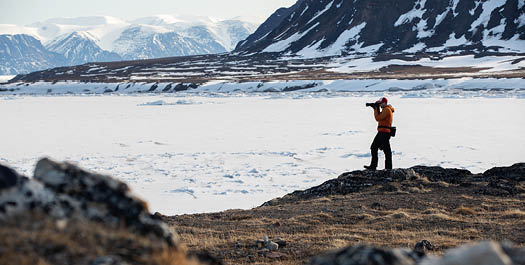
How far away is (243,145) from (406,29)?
138m

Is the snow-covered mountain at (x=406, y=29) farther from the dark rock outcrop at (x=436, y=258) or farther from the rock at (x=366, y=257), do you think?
the rock at (x=366, y=257)

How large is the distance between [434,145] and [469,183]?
926 cm

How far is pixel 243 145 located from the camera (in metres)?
24.2

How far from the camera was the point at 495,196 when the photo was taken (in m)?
13.0

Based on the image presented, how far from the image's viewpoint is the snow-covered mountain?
431ft

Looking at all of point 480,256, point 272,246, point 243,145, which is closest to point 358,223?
point 272,246

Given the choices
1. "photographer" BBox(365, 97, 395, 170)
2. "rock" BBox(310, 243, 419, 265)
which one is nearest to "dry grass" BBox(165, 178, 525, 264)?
"photographer" BBox(365, 97, 395, 170)

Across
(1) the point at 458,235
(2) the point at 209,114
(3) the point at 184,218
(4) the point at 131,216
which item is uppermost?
(4) the point at 131,216

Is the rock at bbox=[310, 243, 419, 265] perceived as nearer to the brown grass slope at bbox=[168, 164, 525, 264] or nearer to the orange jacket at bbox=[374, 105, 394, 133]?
the brown grass slope at bbox=[168, 164, 525, 264]

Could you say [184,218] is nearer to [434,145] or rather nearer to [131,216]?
[131,216]

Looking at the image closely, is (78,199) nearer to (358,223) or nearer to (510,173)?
(358,223)

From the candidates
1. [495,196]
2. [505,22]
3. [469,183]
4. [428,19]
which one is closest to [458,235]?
[495,196]

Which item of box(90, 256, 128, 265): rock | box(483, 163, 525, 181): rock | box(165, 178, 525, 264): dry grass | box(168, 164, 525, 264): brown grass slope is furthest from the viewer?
box(483, 163, 525, 181): rock

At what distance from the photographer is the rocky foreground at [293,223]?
2.87 meters
